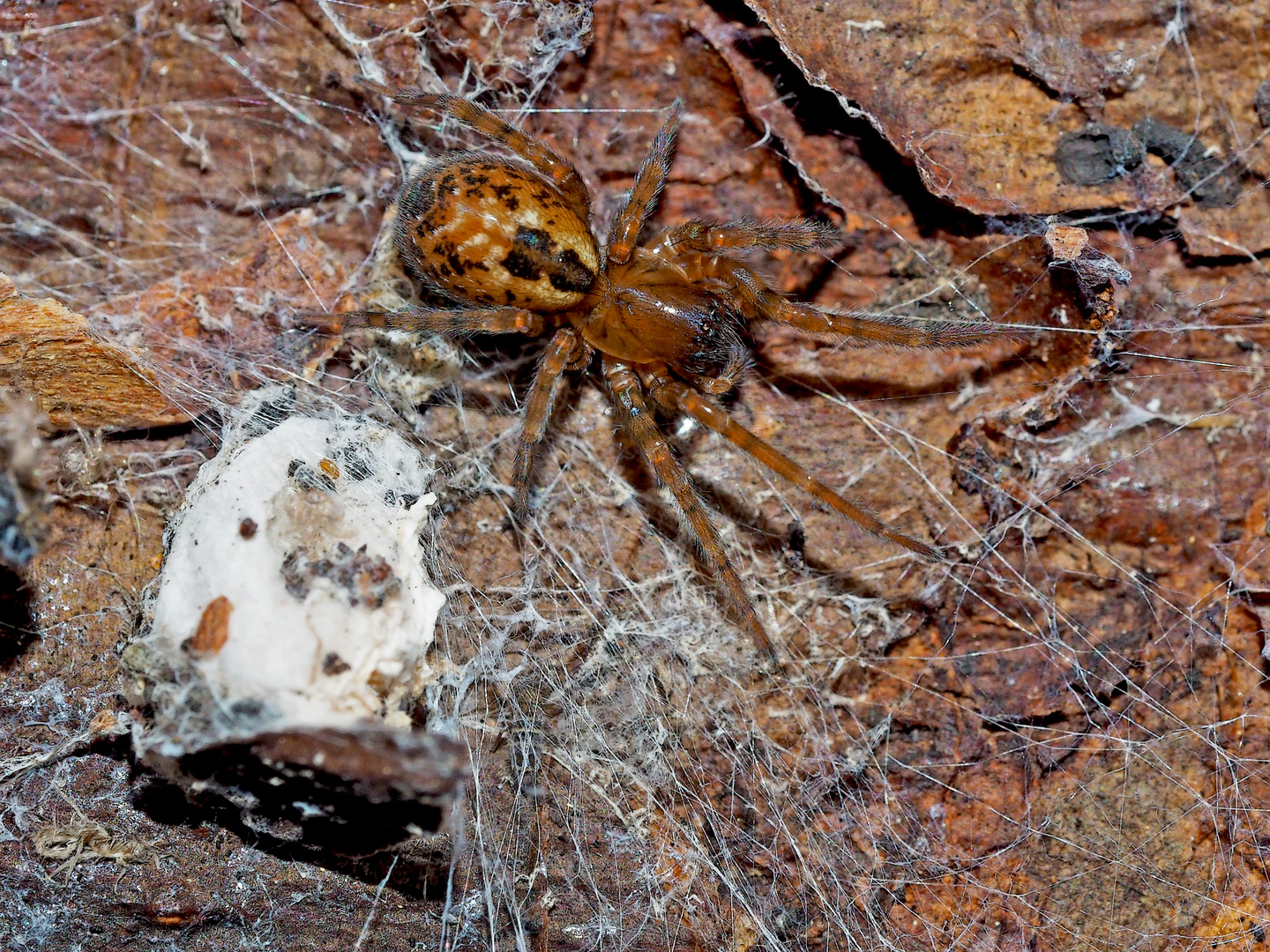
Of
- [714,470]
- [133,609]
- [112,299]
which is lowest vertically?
[133,609]

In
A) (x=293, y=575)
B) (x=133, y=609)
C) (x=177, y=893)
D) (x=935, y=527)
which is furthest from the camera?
(x=935, y=527)

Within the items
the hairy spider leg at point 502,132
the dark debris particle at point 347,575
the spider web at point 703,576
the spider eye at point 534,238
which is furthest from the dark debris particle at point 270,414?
the hairy spider leg at point 502,132

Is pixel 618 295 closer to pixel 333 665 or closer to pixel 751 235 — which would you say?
pixel 751 235

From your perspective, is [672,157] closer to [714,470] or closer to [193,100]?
[714,470]

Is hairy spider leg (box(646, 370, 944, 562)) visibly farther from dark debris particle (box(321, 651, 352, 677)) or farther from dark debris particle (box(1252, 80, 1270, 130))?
dark debris particle (box(1252, 80, 1270, 130))

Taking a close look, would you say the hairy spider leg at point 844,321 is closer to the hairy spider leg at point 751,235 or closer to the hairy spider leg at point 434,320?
the hairy spider leg at point 751,235

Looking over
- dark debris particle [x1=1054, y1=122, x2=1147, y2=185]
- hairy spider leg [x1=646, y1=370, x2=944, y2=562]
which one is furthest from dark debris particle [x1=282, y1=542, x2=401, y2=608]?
dark debris particle [x1=1054, y1=122, x2=1147, y2=185]

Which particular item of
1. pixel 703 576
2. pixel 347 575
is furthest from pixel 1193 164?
pixel 347 575

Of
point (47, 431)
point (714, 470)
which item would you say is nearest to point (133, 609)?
point (47, 431)
